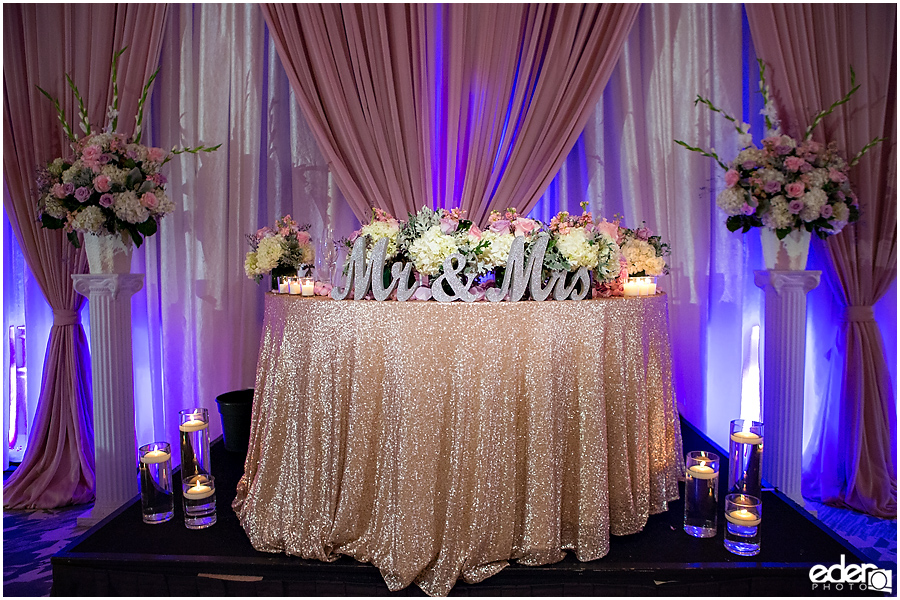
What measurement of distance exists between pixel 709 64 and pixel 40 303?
4937 mm

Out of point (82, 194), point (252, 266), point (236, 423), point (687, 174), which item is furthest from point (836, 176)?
point (82, 194)

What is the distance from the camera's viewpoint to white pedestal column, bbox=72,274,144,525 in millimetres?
3734

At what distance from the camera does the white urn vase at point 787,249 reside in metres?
3.80

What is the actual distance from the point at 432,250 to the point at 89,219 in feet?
7.21

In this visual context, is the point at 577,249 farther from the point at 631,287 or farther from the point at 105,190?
the point at 105,190

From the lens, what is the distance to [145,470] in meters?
2.82

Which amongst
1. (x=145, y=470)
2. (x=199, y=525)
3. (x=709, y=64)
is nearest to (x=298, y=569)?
(x=199, y=525)

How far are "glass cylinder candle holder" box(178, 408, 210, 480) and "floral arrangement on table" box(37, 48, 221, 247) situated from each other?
1.29 metres

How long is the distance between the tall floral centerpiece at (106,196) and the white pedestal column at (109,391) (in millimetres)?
131

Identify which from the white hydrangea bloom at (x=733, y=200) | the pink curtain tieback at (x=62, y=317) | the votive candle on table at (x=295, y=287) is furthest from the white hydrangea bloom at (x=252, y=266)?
the white hydrangea bloom at (x=733, y=200)

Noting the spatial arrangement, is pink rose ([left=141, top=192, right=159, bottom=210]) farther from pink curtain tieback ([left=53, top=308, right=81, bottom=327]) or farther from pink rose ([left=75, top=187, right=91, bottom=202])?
pink curtain tieback ([left=53, top=308, right=81, bottom=327])

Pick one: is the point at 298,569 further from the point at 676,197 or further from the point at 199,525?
the point at 676,197

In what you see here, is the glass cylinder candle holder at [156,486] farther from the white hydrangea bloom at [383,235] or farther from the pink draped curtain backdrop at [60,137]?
the pink draped curtain backdrop at [60,137]

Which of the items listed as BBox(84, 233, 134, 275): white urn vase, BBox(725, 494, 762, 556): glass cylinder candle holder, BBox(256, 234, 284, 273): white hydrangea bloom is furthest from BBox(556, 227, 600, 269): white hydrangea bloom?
BBox(84, 233, 134, 275): white urn vase
